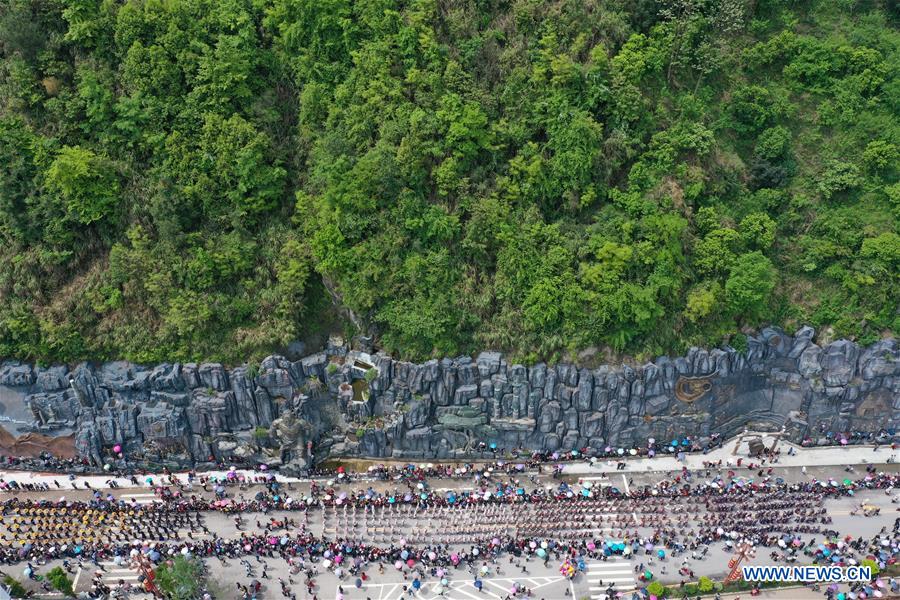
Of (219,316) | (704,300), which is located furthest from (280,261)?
(704,300)

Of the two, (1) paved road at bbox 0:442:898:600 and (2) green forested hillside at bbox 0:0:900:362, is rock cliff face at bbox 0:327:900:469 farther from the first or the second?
(1) paved road at bbox 0:442:898:600

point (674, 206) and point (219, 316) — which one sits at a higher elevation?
point (674, 206)

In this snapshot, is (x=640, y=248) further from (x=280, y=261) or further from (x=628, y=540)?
(x=280, y=261)

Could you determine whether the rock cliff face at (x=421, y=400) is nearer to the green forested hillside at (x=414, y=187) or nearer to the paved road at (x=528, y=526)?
the green forested hillside at (x=414, y=187)

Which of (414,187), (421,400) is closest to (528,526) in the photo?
(421,400)

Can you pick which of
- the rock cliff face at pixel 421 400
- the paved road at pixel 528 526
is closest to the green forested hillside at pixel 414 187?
the rock cliff face at pixel 421 400

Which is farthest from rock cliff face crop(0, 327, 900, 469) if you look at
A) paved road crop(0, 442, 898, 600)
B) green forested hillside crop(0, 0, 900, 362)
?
paved road crop(0, 442, 898, 600)
